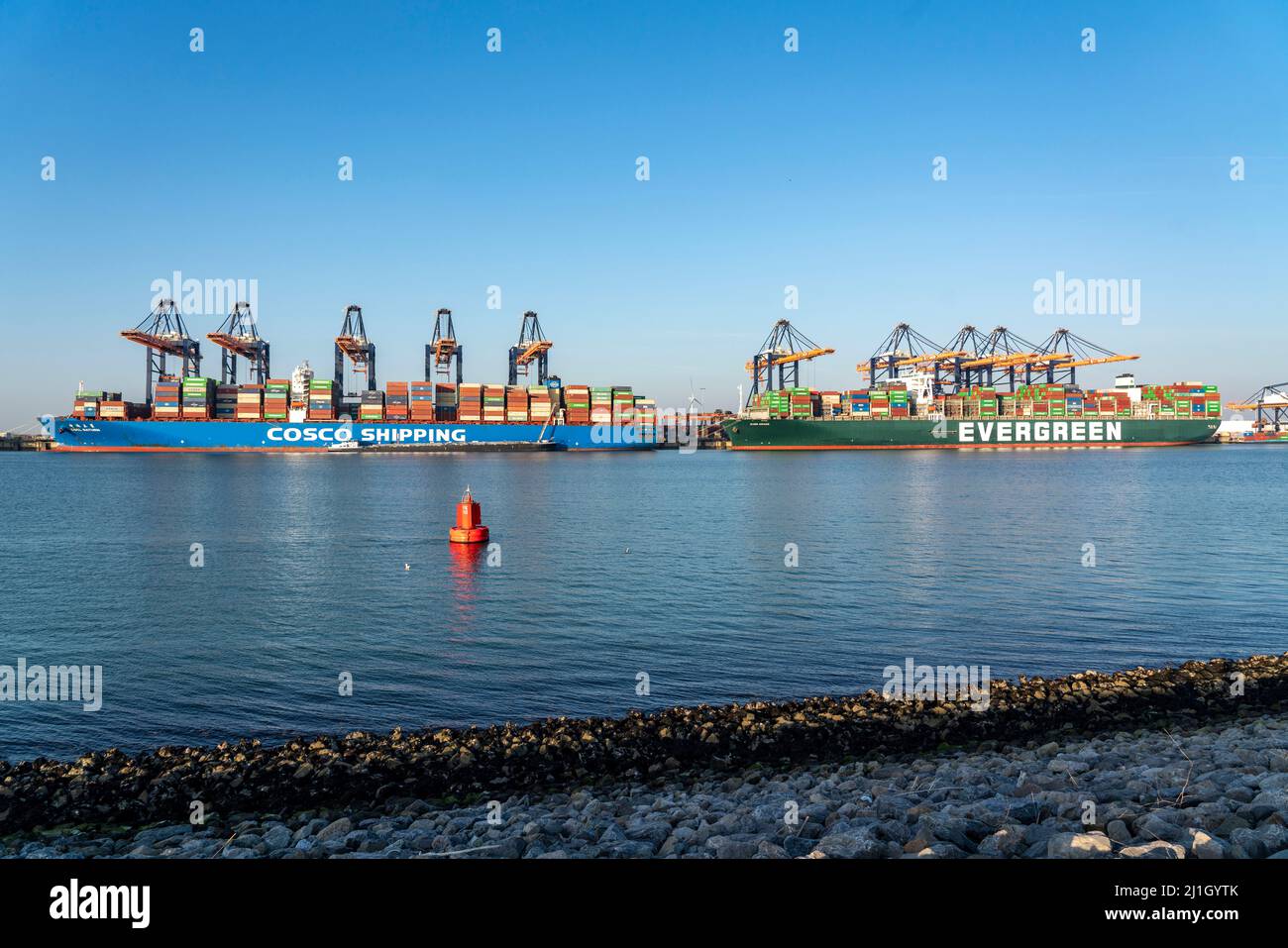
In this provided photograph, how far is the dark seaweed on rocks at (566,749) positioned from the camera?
894 centimetres

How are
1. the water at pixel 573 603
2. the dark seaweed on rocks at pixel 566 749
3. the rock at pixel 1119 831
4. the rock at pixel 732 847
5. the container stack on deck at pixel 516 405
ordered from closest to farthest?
the rock at pixel 1119 831 → the rock at pixel 732 847 → the dark seaweed on rocks at pixel 566 749 → the water at pixel 573 603 → the container stack on deck at pixel 516 405

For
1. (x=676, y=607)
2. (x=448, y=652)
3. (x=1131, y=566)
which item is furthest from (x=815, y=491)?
(x=448, y=652)

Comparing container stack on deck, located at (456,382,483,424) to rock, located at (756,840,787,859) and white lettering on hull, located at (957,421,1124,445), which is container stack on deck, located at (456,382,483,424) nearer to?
white lettering on hull, located at (957,421,1124,445)

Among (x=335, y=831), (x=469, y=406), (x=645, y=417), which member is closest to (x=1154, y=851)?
(x=335, y=831)

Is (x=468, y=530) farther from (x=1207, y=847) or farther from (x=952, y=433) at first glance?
(x=952, y=433)

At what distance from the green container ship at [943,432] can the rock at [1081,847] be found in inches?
4585

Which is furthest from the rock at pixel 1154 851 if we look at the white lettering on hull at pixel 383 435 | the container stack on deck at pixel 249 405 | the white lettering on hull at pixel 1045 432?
the white lettering on hull at pixel 1045 432

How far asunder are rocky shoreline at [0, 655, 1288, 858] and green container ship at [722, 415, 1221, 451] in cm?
10991

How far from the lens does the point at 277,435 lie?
10844 centimetres

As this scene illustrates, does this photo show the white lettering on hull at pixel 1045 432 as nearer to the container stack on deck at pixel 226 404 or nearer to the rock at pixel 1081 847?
the container stack on deck at pixel 226 404

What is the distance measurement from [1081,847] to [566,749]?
6.20m
